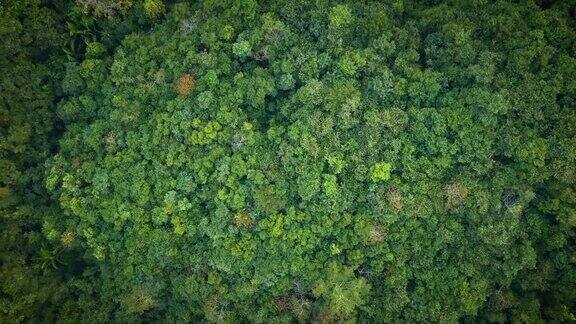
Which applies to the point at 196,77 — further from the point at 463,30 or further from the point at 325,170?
the point at 463,30

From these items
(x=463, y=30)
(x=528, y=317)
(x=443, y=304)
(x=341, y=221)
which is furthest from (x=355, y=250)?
(x=463, y=30)

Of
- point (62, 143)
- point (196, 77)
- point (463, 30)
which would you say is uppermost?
point (463, 30)

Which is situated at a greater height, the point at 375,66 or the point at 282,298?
the point at 375,66

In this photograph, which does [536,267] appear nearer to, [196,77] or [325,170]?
[325,170]

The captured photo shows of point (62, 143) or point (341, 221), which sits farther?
point (62, 143)

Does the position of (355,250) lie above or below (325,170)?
below

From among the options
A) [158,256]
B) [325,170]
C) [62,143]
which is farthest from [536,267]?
[62,143]
